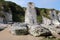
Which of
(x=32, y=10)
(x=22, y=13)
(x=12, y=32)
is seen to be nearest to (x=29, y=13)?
(x=32, y=10)

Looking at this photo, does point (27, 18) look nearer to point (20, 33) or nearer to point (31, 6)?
point (31, 6)

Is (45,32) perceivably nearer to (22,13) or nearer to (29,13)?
(29,13)

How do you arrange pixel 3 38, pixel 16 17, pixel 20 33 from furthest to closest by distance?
pixel 16 17 → pixel 20 33 → pixel 3 38

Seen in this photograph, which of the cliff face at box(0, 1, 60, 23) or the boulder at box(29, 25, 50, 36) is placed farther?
the cliff face at box(0, 1, 60, 23)

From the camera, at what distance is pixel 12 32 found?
14.6 meters

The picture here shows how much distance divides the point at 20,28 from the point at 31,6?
71.1ft

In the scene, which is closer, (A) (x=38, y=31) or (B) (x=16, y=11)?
(A) (x=38, y=31)

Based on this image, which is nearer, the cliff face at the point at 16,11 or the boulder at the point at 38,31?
the boulder at the point at 38,31

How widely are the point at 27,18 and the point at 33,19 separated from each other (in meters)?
1.16

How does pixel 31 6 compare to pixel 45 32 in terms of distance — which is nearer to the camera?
pixel 45 32

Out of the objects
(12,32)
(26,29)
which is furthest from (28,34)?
(12,32)

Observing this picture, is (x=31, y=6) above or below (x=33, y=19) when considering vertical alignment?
above

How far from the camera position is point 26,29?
14.3 metres

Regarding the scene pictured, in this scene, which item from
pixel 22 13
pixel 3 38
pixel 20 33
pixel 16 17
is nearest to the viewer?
pixel 3 38
